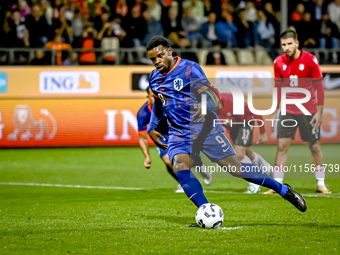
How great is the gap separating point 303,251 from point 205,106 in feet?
5.68

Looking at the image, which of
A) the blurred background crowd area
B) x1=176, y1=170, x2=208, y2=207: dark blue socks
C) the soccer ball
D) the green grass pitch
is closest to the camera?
the green grass pitch

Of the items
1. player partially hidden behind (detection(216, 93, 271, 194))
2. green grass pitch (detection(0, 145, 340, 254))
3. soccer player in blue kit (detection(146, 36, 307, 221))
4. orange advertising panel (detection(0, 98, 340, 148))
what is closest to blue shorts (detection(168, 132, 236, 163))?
soccer player in blue kit (detection(146, 36, 307, 221))

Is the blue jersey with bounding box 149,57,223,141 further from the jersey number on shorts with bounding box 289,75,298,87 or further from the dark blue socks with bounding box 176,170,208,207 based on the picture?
the jersey number on shorts with bounding box 289,75,298,87

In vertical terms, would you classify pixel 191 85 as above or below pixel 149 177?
above

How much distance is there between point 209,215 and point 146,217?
109 centimetres

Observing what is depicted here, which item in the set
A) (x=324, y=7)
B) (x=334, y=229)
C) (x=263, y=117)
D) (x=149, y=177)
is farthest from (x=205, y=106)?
(x=324, y=7)

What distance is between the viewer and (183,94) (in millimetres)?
5402

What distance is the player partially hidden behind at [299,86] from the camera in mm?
7512

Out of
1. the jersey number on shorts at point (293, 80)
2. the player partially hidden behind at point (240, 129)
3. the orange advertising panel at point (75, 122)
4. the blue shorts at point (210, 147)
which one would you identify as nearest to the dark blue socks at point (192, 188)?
the blue shorts at point (210, 147)

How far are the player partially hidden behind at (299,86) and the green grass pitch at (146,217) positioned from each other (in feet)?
1.84

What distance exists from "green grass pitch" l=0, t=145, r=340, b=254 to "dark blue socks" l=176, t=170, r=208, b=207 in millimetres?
276

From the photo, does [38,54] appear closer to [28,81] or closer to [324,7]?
[28,81]

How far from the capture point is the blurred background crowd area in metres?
15.4

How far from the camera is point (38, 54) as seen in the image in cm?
1508
